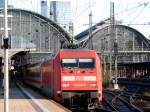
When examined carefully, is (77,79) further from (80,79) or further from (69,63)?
(69,63)

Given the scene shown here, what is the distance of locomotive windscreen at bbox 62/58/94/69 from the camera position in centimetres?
2902

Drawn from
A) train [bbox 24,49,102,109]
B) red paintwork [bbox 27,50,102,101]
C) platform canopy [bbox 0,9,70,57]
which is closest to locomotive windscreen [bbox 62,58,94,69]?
train [bbox 24,49,102,109]

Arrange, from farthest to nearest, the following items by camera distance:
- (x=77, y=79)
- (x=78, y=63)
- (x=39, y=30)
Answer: (x=39, y=30), (x=78, y=63), (x=77, y=79)

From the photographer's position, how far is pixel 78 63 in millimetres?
29234

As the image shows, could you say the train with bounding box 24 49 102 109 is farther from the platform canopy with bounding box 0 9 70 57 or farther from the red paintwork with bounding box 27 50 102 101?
the platform canopy with bounding box 0 9 70 57

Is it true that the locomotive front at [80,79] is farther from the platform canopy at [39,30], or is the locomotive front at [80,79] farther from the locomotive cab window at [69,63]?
the platform canopy at [39,30]

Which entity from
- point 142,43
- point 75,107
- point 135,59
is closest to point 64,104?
point 75,107

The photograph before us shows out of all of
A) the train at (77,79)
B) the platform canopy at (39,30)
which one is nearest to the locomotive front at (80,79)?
the train at (77,79)

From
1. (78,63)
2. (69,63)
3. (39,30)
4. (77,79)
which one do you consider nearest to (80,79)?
(77,79)

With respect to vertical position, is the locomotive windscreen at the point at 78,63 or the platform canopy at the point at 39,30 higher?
the platform canopy at the point at 39,30

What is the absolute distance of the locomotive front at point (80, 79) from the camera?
93.0 feet

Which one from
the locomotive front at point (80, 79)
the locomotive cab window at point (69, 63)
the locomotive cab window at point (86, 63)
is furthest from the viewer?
the locomotive cab window at point (86, 63)

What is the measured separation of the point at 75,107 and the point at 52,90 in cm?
282

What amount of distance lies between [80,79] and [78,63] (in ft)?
3.27
